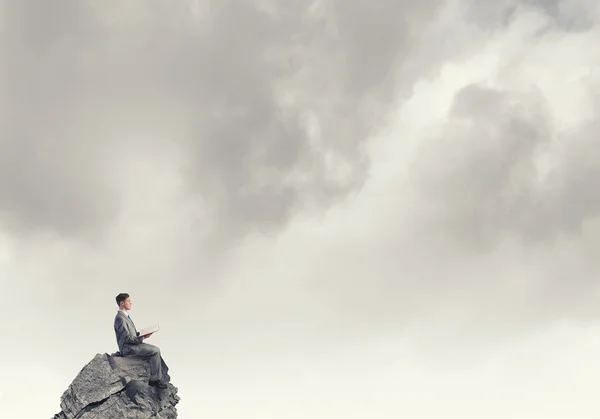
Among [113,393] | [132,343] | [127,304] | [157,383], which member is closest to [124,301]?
[127,304]

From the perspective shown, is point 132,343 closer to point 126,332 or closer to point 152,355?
point 126,332

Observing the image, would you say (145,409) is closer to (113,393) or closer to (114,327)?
(113,393)

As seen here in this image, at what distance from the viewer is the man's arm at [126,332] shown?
95.1 ft

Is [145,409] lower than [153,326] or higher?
lower

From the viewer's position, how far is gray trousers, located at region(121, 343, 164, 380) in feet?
96.5

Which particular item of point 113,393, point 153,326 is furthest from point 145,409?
point 153,326

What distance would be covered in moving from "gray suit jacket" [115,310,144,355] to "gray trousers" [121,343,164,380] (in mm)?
149

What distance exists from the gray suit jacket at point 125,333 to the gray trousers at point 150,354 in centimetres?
15

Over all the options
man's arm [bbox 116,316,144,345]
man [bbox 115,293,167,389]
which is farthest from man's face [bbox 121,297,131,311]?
man's arm [bbox 116,316,144,345]

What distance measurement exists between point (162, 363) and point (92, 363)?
3.07 m

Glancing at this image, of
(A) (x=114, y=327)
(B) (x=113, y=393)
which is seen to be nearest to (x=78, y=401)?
(B) (x=113, y=393)

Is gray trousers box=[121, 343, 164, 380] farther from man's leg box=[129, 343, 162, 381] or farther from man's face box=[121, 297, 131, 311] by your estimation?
man's face box=[121, 297, 131, 311]

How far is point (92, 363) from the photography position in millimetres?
29953

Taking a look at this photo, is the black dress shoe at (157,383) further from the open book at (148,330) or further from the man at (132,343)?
the open book at (148,330)
